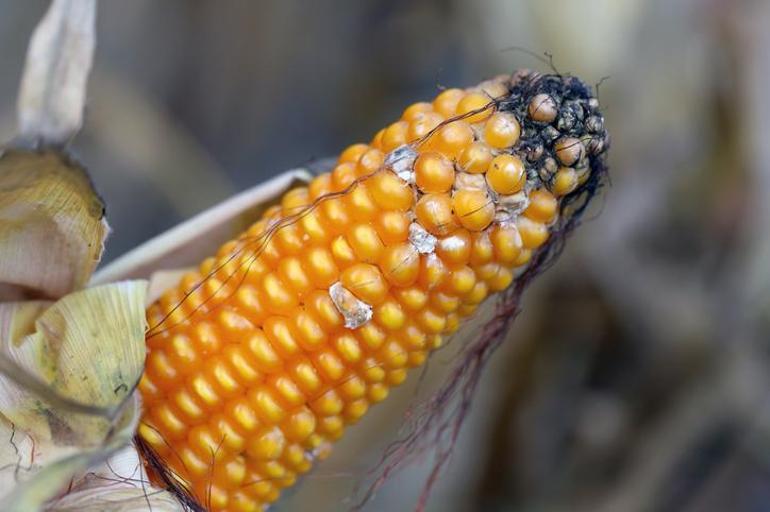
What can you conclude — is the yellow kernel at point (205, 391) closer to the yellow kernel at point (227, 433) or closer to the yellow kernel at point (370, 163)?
the yellow kernel at point (227, 433)

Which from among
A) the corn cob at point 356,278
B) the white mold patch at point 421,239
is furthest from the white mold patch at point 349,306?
the white mold patch at point 421,239

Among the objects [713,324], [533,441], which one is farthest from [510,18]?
[533,441]

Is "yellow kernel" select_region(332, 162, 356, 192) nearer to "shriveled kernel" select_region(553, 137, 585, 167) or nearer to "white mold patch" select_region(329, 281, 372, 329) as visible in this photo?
"white mold patch" select_region(329, 281, 372, 329)

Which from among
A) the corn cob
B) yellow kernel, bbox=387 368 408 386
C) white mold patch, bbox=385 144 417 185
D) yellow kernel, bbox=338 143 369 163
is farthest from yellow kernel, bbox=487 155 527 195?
yellow kernel, bbox=387 368 408 386

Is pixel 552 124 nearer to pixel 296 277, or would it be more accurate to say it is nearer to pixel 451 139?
pixel 451 139

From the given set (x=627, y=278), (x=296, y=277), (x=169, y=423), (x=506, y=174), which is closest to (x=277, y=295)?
(x=296, y=277)

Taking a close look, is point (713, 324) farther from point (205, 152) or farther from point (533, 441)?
point (205, 152)
